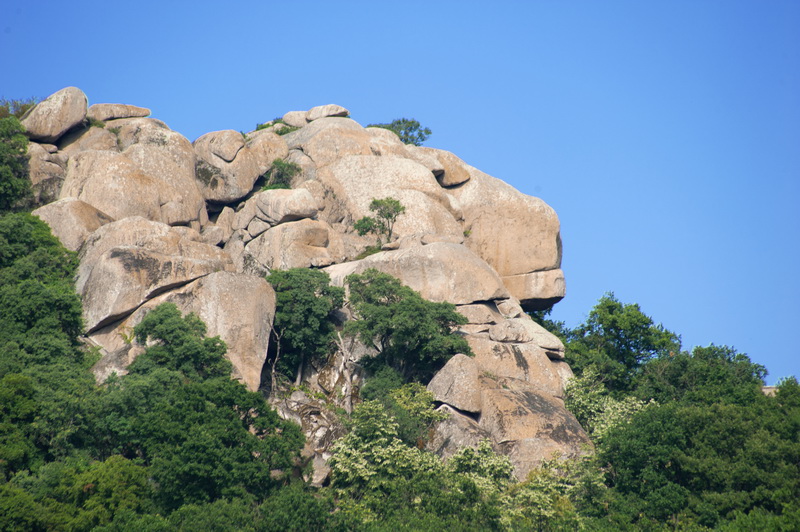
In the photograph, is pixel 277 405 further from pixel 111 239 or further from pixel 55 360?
pixel 111 239

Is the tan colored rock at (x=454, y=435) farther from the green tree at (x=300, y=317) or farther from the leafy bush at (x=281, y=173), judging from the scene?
the leafy bush at (x=281, y=173)

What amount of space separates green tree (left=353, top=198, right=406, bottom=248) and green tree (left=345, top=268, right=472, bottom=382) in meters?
11.9

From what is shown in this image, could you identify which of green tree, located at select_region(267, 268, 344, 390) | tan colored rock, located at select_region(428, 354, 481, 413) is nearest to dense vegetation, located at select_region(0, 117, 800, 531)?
green tree, located at select_region(267, 268, 344, 390)

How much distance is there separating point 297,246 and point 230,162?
532 inches

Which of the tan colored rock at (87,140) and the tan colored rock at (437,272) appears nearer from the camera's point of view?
the tan colored rock at (437,272)

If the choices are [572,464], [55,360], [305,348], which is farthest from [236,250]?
[572,464]

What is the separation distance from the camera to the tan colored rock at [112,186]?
7119 cm

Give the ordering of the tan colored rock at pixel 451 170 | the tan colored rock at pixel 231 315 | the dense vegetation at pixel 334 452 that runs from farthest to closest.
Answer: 1. the tan colored rock at pixel 451 170
2. the tan colored rock at pixel 231 315
3. the dense vegetation at pixel 334 452

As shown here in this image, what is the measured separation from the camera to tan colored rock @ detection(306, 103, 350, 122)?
305 ft

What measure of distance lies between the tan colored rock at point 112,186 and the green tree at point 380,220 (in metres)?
13.9

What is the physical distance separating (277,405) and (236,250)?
18.4m

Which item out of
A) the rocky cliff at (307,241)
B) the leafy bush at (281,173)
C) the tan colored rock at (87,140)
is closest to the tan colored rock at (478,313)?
the rocky cliff at (307,241)

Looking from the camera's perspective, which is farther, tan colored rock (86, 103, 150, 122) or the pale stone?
tan colored rock (86, 103, 150, 122)

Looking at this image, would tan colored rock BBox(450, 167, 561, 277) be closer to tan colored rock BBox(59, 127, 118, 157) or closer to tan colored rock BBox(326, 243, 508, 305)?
tan colored rock BBox(326, 243, 508, 305)
